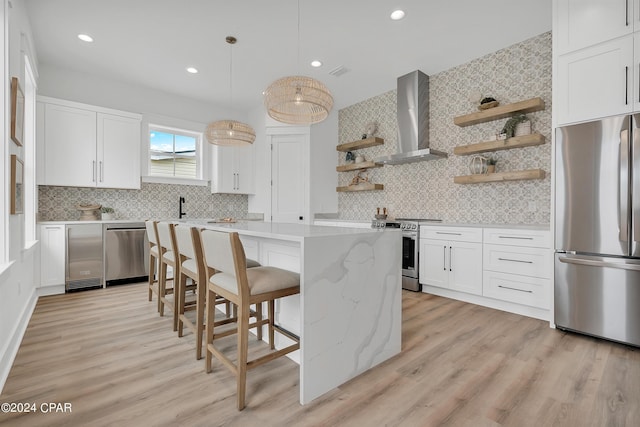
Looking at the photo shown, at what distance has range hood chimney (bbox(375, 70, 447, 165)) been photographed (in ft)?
13.6

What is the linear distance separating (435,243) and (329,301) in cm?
238

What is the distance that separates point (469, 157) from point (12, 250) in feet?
15.2

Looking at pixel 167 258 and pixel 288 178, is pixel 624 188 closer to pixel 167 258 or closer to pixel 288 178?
pixel 167 258

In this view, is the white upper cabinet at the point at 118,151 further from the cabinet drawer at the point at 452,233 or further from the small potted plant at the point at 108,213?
the cabinet drawer at the point at 452,233

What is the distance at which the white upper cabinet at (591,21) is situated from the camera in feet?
7.48

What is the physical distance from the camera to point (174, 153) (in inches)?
202

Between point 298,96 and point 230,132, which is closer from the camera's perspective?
point 298,96

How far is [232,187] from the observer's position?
547 cm

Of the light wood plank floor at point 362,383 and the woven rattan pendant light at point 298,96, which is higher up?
the woven rattan pendant light at point 298,96

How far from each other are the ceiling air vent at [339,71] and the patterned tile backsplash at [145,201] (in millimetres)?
2874

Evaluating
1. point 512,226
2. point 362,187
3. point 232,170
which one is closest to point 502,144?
point 512,226

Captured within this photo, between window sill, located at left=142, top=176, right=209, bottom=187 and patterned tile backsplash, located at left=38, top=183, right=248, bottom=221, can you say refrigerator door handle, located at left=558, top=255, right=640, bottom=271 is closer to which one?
patterned tile backsplash, located at left=38, top=183, right=248, bottom=221

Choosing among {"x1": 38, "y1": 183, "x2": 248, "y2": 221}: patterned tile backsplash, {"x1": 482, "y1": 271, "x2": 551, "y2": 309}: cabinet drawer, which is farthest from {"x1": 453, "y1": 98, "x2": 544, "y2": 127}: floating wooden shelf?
{"x1": 38, "y1": 183, "x2": 248, "y2": 221}: patterned tile backsplash

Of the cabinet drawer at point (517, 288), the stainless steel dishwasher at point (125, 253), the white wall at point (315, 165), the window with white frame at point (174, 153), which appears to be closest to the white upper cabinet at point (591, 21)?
the cabinet drawer at point (517, 288)
